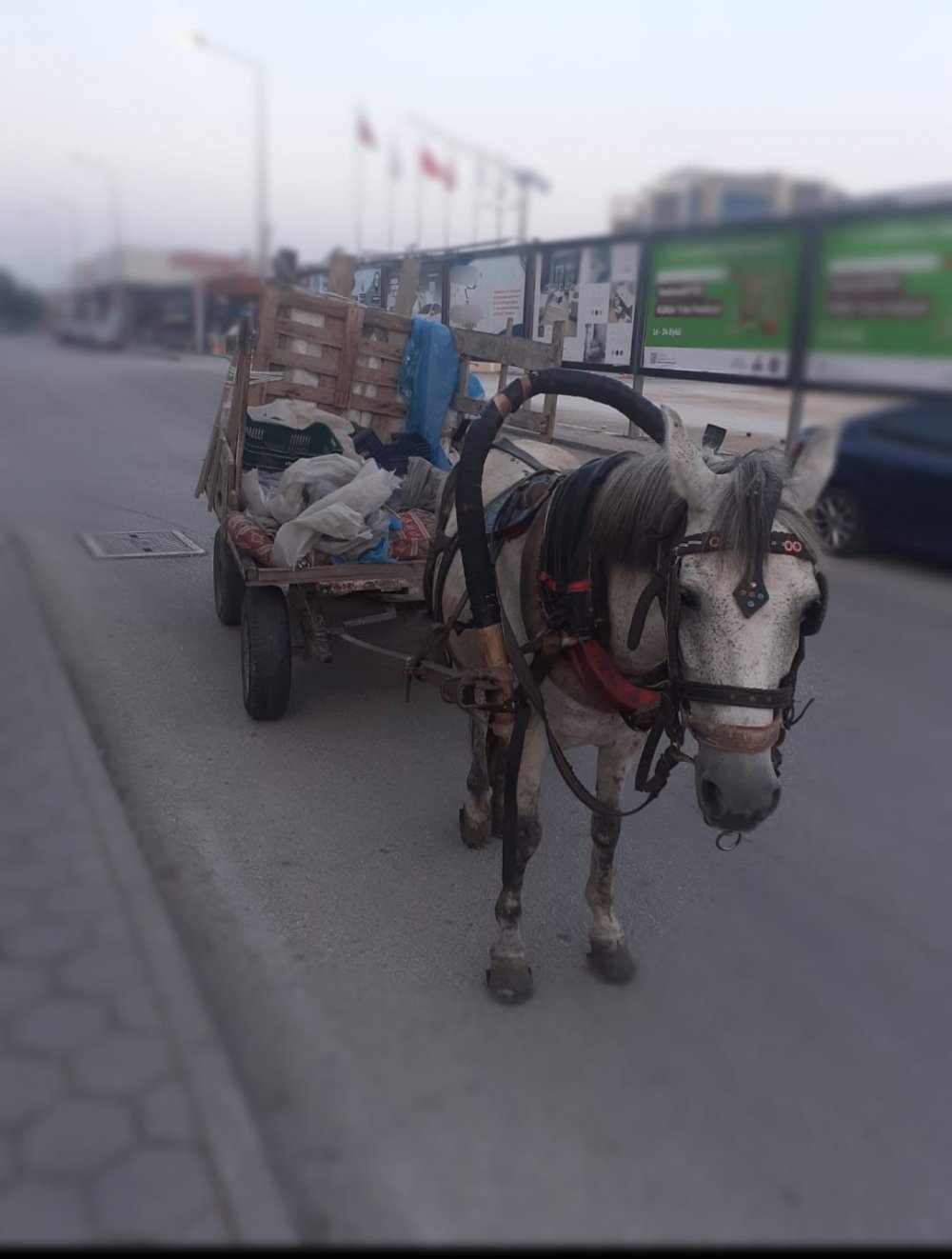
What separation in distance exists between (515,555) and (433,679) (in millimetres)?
949

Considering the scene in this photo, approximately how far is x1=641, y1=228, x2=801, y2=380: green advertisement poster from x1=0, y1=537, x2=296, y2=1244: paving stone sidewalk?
4041 millimetres

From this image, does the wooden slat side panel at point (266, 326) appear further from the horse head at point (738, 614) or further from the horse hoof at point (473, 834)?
the horse head at point (738, 614)

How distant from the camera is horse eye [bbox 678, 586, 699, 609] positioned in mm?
2225

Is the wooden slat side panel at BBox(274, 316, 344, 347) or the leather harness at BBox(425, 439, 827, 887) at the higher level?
the wooden slat side panel at BBox(274, 316, 344, 347)

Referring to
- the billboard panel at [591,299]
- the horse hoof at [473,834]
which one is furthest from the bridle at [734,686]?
the billboard panel at [591,299]

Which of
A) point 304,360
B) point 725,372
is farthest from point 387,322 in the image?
point 725,372

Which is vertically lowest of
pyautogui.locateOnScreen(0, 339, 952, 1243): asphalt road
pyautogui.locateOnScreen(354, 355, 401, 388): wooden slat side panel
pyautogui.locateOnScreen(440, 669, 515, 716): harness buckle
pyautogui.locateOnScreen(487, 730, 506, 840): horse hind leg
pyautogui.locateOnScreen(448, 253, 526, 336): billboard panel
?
pyautogui.locateOnScreen(0, 339, 952, 1243): asphalt road

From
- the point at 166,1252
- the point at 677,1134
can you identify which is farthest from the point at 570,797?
the point at 166,1252

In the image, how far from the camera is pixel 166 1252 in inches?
80.5

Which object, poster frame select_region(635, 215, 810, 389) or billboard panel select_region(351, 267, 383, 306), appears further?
billboard panel select_region(351, 267, 383, 306)

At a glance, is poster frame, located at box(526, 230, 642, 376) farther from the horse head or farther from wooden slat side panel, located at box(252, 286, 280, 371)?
the horse head

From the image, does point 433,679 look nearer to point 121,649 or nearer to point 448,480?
point 448,480

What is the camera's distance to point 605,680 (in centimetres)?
270

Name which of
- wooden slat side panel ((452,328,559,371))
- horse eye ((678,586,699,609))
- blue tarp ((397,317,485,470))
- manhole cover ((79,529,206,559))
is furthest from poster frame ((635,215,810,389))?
manhole cover ((79,529,206,559))
